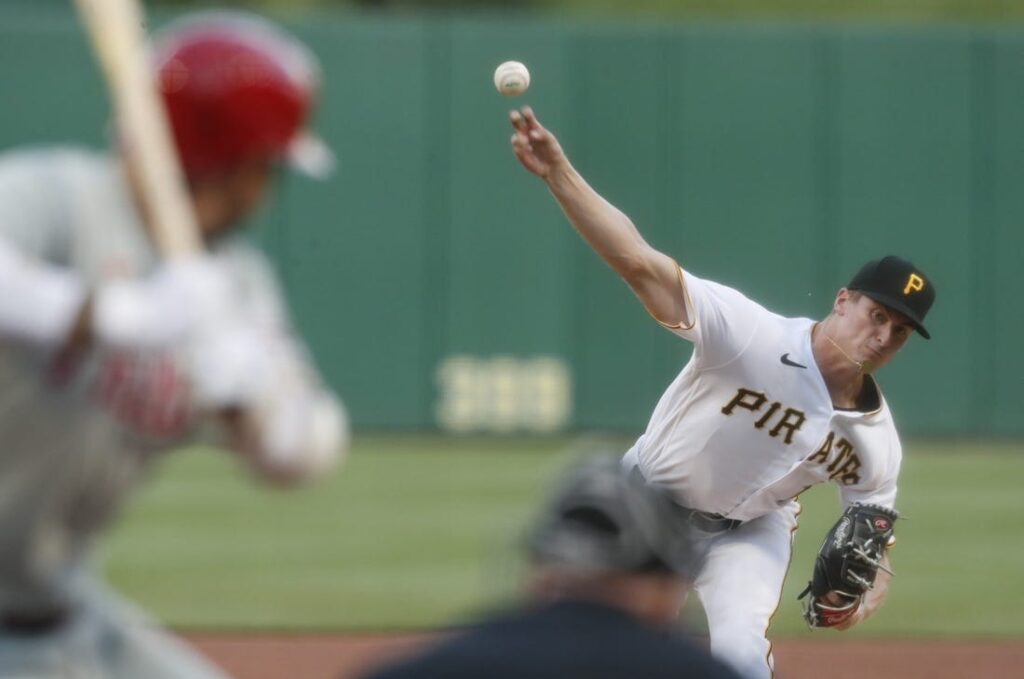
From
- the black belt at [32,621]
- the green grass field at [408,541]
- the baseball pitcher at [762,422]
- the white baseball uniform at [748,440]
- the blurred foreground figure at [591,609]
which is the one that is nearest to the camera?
the blurred foreground figure at [591,609]

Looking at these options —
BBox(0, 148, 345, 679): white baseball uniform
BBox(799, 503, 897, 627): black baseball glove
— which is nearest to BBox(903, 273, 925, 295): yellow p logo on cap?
BBox(799, 503, 897, 627): black baseball glove

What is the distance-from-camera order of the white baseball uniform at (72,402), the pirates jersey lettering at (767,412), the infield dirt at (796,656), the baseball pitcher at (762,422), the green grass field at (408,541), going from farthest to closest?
the green grass field at (408,541) < the infield dirt at (796,656) < the pirates jersey lettering at (767,412) < the baseball pitcher at (762,422) < the white baseball uniform at (72,402)

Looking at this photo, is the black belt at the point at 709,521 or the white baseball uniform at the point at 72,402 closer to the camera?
the white baseball uniform at the point at 72,402

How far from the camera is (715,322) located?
624 centimetres

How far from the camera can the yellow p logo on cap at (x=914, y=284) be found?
648 centimetres

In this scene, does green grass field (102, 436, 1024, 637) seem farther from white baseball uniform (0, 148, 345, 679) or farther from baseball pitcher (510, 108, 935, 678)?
white baseball uniform (0, 148, 345, 679)

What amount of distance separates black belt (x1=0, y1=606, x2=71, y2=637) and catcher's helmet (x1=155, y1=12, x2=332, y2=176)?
0.82m

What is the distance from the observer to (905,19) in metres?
30.1

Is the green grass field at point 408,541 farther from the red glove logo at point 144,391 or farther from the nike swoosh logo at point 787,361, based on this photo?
the red glove logo at point 144,391

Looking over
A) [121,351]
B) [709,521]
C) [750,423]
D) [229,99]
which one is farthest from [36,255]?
Answer: [709,521]

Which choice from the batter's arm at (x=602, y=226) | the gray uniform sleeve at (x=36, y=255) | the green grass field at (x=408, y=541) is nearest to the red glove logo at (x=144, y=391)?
the gray uniform sleeve at (x=36, y=255)

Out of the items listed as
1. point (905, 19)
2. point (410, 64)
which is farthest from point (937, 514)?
point (905, 19)

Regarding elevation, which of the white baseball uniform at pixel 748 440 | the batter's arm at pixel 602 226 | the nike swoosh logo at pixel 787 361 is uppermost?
the batter's arm at pixel 602 226

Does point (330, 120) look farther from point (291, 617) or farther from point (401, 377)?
point (291, 617)
